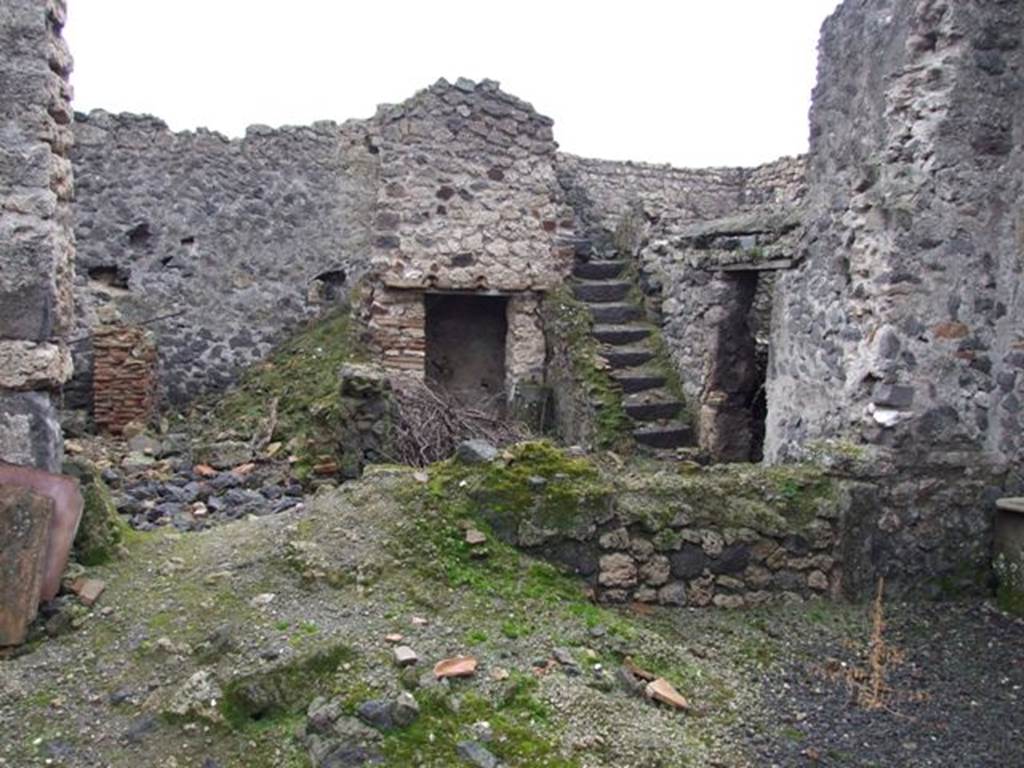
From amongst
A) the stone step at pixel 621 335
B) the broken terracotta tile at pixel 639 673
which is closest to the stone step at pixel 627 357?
the stone step at pixel 621 335

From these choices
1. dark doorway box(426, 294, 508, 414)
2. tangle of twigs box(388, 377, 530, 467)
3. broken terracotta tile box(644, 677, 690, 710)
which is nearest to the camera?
broken terracotta tile box(644, 677, 690, 710)

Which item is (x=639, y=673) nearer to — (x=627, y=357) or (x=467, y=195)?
(x=627, y=357)

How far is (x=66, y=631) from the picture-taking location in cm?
421

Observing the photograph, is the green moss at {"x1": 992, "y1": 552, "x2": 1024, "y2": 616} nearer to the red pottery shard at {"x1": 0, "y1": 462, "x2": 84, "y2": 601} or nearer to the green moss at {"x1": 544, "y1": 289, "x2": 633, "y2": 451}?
the green moss at {"x1": 544, "y1": 289, "x2": 633, "y2": 451}

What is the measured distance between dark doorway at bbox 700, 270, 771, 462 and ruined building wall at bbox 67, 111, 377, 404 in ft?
16.1

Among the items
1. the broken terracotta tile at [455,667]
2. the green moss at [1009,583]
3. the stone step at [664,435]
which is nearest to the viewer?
the broken terracotta tile at [455,667]

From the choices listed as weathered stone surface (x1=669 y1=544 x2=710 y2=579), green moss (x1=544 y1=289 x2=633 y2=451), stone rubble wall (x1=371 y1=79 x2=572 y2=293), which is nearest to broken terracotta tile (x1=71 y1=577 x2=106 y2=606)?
weathered stone surface (x1=669 y1=544 x2=710 y2=579)

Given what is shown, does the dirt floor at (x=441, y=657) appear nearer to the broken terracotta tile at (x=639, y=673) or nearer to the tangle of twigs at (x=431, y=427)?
the broken terracotta tile at (x=639, y=673)

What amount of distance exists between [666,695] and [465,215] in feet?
24.5

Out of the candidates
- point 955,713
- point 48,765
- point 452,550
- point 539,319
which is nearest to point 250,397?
point 539,319

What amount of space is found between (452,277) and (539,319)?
42.2 inches

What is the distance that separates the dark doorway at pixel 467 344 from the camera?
37.5 ft

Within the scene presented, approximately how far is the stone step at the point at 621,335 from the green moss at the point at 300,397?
2545 mm

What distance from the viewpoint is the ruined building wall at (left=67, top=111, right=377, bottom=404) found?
11.3m
